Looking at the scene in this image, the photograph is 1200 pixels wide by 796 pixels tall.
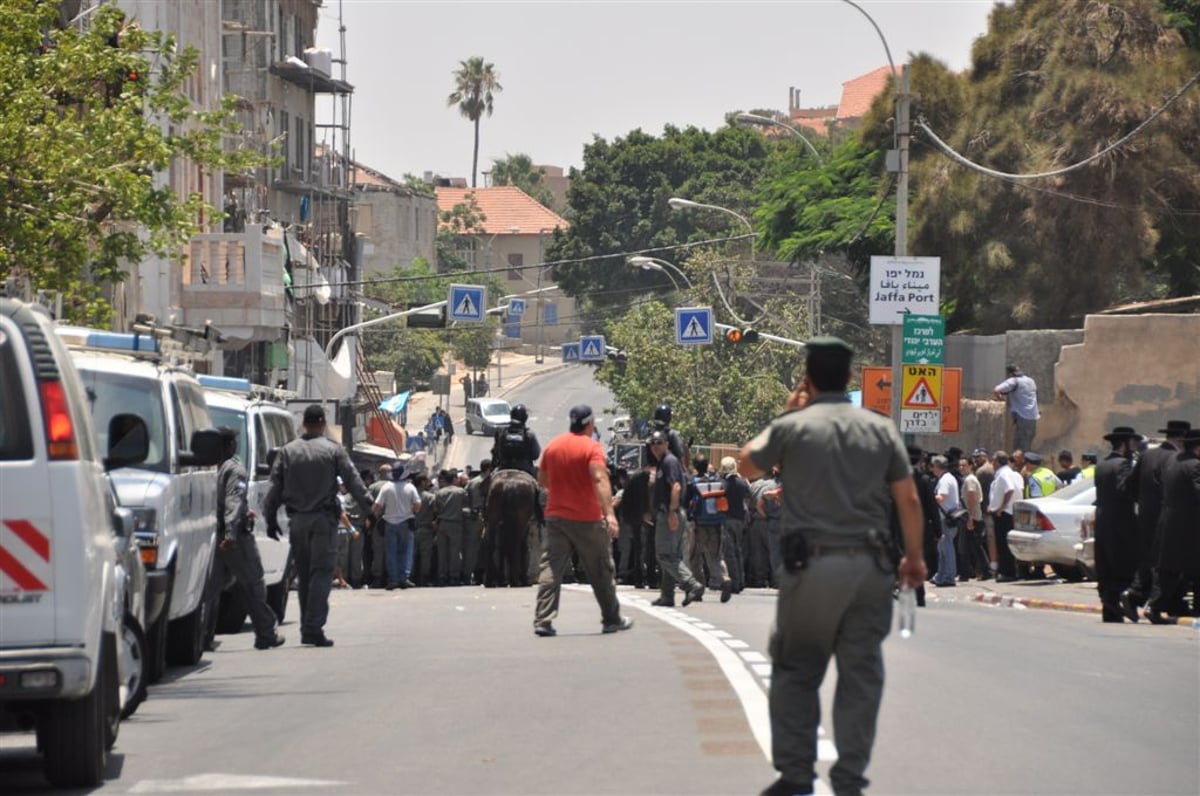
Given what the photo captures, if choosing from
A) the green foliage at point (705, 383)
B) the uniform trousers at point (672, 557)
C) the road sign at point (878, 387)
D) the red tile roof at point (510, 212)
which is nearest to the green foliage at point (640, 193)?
the green foliage at point (705, 383)

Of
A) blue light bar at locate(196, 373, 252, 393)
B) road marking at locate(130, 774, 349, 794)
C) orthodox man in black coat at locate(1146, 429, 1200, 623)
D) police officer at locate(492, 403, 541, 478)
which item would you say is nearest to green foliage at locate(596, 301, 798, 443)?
police officer at locate(492, 403, 541, 478)

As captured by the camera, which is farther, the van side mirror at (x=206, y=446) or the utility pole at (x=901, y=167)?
the utility pole at (x=901, y=167)

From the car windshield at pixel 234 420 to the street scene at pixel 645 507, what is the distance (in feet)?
0.10

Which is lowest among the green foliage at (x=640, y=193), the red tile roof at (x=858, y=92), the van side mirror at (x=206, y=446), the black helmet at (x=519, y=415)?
the van side mirror at (x=206, y=446)

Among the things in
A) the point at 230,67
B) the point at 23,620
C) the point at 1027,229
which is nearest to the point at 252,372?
the point at 230,67

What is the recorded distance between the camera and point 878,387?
3544 centimetres

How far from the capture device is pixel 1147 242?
41281 mm

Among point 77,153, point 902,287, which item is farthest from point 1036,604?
point 77,153

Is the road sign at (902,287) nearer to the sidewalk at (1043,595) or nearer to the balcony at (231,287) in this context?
the sidewalk at (1043,595)

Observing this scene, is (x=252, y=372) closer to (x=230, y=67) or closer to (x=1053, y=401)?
(x=230, y=67)

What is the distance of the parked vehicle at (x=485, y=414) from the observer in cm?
8856

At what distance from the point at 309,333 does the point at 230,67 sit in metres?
8.93

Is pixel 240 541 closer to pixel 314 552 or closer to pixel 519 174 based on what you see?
pixel 314 552

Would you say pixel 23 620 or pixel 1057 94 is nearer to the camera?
pixel 23 620
